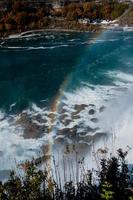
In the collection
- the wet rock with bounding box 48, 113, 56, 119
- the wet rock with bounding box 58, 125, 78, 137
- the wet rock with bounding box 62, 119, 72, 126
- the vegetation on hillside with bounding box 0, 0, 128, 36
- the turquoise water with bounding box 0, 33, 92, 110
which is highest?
the vegetation on hillside with bounding box 0, 0, 128, 36

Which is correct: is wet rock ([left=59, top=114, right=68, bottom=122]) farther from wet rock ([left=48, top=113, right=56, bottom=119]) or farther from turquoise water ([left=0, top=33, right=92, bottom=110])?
turquoise water ([left=0, top=33, right=92, bottom=110])

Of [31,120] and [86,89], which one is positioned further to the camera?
[86,89]

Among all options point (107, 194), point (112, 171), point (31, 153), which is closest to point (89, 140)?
point (31, 153)

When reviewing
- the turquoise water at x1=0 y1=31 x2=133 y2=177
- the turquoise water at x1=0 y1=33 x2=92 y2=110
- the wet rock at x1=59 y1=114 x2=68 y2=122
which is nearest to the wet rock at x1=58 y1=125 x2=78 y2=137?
the turquoise water at x1=0 y1=31 x2=133 y2=177

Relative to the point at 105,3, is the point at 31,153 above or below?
below

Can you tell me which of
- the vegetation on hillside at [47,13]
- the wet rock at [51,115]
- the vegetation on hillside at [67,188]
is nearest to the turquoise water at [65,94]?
the wet rock at [51,115]

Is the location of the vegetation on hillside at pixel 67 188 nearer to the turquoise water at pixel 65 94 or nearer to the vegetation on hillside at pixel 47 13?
the turquoise water at pixel 65 94

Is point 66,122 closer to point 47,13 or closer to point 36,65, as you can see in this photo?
point 36,65

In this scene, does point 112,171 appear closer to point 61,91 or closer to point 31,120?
point 31,120
